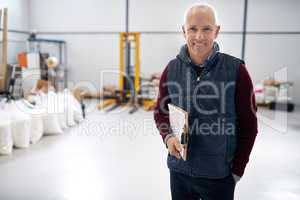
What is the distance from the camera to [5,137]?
3525 millimetres

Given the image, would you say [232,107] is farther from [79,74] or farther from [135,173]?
[79,74]

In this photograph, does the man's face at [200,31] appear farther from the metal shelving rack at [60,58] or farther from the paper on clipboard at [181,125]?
the metal shelving rack at [60,58]

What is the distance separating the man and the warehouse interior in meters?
1.64

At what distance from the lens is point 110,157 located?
3.64 metres

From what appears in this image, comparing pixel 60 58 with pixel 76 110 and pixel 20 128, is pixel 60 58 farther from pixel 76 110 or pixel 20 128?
pixel 20 128

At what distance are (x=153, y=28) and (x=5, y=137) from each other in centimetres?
575

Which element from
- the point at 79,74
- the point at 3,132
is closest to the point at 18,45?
the point at 79,74

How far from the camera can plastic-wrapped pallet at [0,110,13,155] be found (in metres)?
3.46

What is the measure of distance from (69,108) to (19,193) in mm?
2477

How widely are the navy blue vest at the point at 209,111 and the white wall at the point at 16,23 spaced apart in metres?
8.00

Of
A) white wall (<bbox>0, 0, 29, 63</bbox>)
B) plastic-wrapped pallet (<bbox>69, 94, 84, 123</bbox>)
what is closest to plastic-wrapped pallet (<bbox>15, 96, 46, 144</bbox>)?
plastic-wrapped pallet (<bbox>69, 94, 84, 123</bbox>)

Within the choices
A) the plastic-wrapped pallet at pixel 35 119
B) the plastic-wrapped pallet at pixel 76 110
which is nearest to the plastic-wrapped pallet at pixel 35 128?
the plastic-wrapped pallet at pixel 35 119

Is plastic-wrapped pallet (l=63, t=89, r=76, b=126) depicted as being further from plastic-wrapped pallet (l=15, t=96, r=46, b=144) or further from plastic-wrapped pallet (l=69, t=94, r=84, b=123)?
plastic-wrapped pallet (l=15, t=96, r=46, b=144)

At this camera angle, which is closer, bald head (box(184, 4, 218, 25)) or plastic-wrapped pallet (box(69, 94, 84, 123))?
bald head (box(184, 4, 218, 25))
